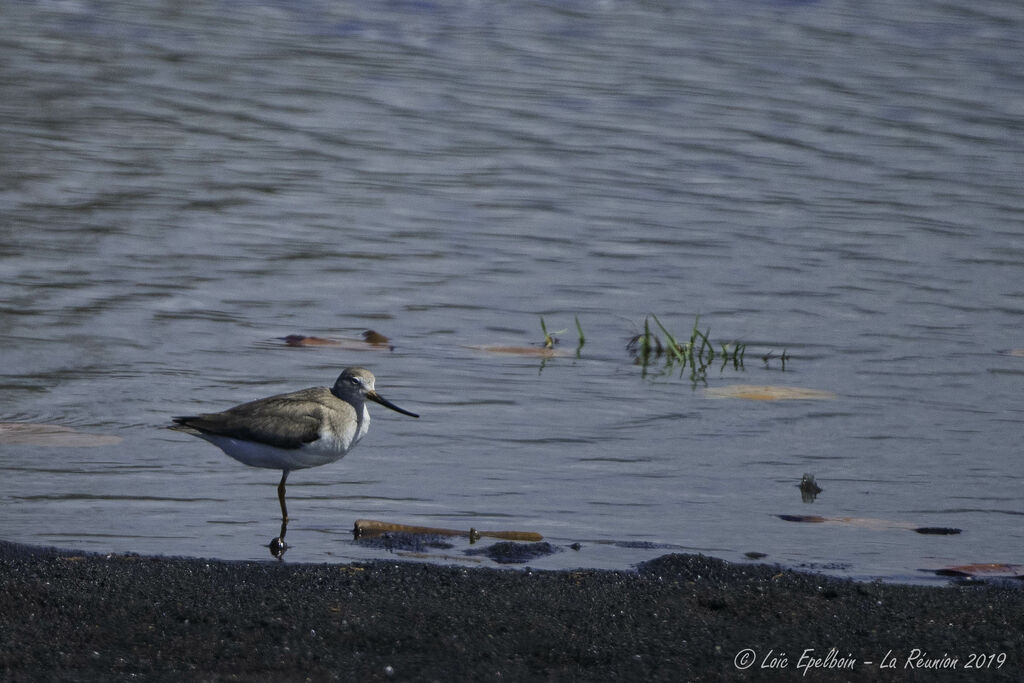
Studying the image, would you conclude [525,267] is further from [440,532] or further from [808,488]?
[440,532]

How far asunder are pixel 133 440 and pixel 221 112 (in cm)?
1054

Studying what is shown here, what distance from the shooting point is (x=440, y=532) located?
7.34 meters

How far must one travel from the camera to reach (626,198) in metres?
15.6

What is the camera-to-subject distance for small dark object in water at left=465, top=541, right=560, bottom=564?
7.07 m

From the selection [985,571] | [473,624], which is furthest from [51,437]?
[985,571]

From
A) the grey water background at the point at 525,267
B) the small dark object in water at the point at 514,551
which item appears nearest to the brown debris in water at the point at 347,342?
the grey water background at the point at 525,267

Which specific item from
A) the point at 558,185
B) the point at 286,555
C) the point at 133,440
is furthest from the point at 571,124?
the point at 286,555

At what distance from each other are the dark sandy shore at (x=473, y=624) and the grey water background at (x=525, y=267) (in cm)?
56

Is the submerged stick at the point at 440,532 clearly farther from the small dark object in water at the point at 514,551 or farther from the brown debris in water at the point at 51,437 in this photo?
the brown debris in water at the point at 51,437

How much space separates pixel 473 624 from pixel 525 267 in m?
7.32

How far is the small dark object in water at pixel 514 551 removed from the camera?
7074 mm

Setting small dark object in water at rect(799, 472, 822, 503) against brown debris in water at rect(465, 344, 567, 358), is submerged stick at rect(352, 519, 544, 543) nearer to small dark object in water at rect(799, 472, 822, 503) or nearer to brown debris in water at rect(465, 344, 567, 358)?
small dark object in water at rect(799, 472, 822, 503)

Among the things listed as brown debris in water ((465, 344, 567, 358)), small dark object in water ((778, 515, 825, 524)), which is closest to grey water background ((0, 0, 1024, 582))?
small dark object in water ((778, 515, 825, 524))

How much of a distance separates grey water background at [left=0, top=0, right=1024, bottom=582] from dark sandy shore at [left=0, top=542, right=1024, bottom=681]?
1.82 feet
